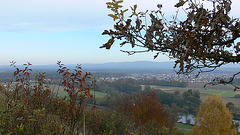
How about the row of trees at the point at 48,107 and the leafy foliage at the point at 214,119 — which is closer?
the row of trees at the point at 48,107

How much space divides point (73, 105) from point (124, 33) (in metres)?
2.71

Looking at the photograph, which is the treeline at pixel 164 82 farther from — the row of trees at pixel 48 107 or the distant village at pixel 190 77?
the row of trees at pixel 48 107

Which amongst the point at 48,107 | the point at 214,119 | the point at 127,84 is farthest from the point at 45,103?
the point at 127,84

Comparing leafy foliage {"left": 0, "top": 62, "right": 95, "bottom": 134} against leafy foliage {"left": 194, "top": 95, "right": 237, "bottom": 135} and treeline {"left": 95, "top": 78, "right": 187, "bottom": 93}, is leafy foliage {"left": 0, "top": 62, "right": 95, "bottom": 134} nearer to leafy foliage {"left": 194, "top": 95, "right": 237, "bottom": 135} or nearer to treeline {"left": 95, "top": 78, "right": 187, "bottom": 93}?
leafy foliage {"left": 194, "top": 95, "right": 237, "bottom": 135}

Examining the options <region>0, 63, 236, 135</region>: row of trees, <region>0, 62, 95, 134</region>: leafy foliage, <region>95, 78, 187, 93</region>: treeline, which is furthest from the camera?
<region>95, 78, 187, 93</region>: treeline

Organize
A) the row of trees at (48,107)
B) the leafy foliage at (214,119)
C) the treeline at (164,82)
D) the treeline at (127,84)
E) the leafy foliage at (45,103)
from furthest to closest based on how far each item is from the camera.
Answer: the treeline at (164,82), the treeline at (127,84), the leafy foliage at (214,119), the leafy foliage at (45,103), the row of trees at (48,107)

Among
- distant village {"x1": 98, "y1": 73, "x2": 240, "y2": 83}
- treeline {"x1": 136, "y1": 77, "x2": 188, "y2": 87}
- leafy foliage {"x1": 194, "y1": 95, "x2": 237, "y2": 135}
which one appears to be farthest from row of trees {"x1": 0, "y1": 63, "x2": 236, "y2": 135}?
treeline {"x1": 136, "y1": 77, "x2": 188, "y2": 87}

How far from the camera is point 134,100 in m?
18.0

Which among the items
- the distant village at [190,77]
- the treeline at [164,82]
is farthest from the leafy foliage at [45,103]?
the treeline at [164,82]

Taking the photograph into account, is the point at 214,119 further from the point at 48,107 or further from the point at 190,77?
the point at 190,77

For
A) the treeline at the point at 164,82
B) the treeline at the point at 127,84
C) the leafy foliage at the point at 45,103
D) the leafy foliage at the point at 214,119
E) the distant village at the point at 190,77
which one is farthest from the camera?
the treeline at the point at 164,82

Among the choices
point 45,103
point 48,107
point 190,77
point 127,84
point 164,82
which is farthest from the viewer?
point 164,82

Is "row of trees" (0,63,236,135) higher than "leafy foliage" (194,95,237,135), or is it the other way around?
"row of trees" (0,63,236,135)

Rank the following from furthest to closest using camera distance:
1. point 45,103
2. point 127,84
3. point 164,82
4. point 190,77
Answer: point 164,82
point 127,84
point 45,103
point 190,77
